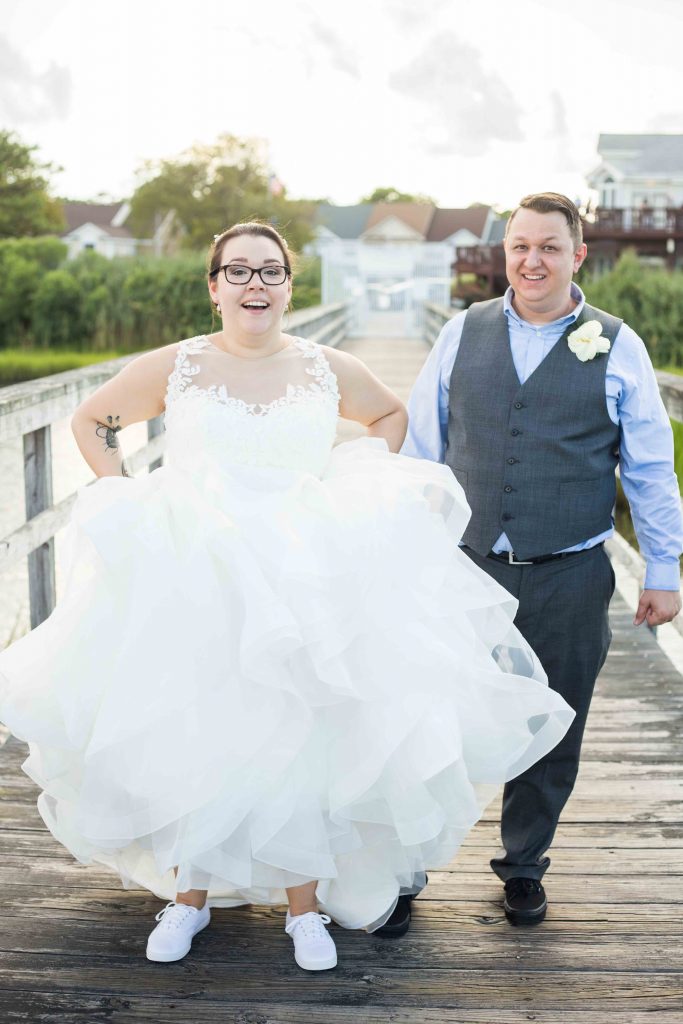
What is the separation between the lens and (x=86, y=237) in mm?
58938

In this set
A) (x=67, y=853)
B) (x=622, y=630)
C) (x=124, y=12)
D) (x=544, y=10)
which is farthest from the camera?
(x=124, y=12)

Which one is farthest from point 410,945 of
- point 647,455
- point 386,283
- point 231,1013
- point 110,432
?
point 386,283

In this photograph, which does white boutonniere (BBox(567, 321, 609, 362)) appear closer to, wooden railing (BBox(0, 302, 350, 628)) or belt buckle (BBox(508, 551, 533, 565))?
belt buckle (BBox(508, 551, 533, 565))

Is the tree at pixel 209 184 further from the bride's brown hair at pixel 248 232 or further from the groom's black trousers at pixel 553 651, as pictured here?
the groom's black trousers at pixel 553 651

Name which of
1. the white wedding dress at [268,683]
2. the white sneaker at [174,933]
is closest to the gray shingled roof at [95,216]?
the white wedding dress at [268,683]

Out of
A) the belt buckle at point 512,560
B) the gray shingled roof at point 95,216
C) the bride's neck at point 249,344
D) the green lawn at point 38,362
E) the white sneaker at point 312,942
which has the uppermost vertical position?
the gray shingled roof at point 95,216

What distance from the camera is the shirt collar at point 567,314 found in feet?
8.61

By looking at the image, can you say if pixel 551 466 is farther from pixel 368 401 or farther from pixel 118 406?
pixel 118 406

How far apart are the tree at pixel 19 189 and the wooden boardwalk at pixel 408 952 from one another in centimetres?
4217

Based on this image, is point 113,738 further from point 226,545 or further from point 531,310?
point 531,310

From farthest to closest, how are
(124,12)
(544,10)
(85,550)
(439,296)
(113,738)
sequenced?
(124,12)
(544,10)
(439,296)
(85,550)
(113,738)

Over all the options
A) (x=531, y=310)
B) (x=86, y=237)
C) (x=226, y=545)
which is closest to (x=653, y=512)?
(x=531, y=310)

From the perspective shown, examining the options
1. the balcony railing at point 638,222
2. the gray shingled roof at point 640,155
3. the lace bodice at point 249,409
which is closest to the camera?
the lace bodice at point 249,409

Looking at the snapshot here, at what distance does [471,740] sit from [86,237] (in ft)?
196
